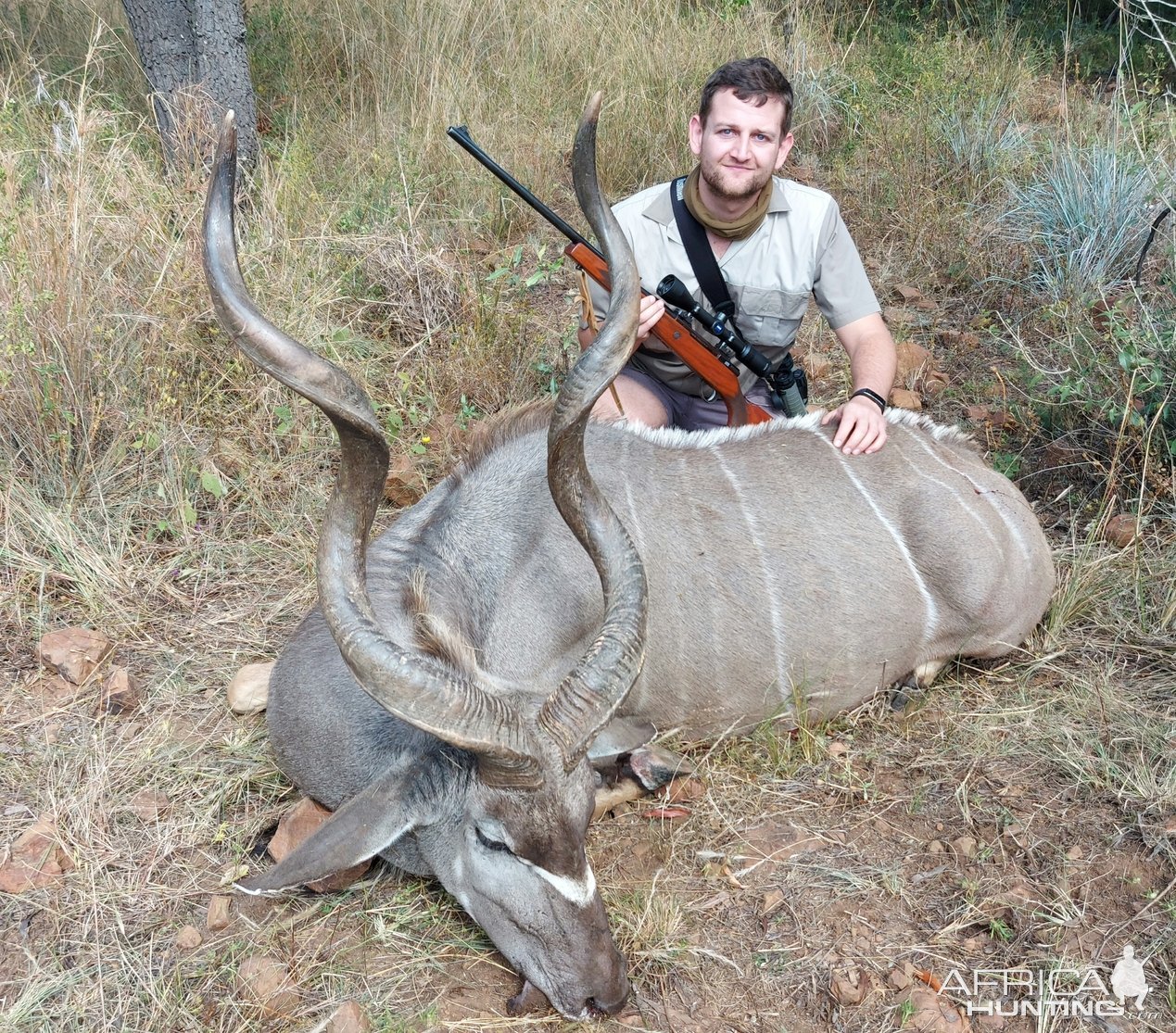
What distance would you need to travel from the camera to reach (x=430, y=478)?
4203 mm

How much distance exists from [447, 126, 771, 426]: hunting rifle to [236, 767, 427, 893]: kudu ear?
6.35 ft

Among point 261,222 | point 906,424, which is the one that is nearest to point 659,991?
point 906,424

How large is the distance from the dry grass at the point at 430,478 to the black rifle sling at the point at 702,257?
97 cm

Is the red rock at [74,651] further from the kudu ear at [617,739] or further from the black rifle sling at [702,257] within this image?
the black rifle sling at [702,257]

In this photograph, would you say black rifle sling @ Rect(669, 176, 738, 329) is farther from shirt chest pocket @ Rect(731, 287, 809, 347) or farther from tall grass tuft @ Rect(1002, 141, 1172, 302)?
tall grass tuft @ Rect(1002, 141, 1172, 302)

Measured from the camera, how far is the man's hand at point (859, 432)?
344 cm

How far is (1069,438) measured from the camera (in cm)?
415

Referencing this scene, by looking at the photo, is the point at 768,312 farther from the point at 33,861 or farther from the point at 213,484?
the point at 33,861

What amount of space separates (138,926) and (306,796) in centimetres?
49

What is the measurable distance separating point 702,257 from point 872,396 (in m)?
0.83

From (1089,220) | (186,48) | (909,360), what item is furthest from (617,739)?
(186,48)

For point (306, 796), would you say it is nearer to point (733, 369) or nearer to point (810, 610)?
point (810, 610)

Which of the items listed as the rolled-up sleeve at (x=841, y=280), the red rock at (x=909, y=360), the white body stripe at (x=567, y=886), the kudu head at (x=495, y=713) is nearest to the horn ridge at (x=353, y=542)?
the kudu head at (x=495, y=713)

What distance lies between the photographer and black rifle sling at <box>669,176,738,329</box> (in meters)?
3.93
